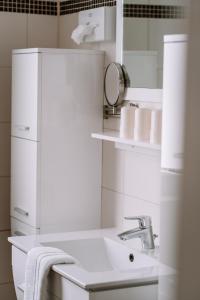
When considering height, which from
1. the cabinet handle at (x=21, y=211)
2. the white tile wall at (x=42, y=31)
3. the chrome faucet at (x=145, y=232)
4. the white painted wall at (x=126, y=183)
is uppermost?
the white tile wall at (x=42, y=31)

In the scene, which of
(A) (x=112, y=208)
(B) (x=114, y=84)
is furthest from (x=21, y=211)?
(B) (x=114, y=84)

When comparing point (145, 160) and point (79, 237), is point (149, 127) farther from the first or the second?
point (79, 237)

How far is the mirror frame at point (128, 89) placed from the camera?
232cm

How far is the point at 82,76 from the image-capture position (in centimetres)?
274

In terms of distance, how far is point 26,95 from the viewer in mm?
2760

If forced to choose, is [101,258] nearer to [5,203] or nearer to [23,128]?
[23,128]

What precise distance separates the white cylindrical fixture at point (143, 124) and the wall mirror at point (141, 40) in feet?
0.41

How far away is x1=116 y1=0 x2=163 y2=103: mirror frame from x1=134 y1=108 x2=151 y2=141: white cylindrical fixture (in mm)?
105

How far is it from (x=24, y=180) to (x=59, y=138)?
0.96 ft

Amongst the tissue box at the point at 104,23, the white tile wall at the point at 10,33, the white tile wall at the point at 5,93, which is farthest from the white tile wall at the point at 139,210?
the white tile wall at the point at 10,33

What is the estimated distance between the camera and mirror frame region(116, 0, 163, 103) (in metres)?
2.32

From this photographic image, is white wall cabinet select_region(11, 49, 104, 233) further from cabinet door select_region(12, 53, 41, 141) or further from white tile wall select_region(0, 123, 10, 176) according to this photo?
white tile wall select_region(0, 123, 10, 176)

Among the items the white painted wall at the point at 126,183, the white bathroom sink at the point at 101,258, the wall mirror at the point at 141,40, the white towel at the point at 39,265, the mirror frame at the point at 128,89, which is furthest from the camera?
the white painted wall at the point at 126,183

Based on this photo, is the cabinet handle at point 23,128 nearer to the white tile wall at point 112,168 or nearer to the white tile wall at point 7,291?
the white tile wall at point 112,168
